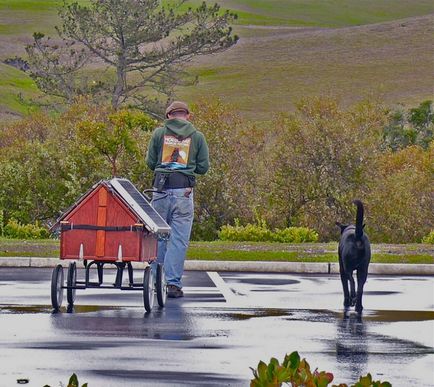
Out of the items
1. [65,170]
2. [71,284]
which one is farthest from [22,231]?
[71,284]

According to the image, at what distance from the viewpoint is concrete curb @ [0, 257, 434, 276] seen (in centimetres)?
1997

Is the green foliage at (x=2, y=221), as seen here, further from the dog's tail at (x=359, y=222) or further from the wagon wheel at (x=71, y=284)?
the dog's tail at (x=359, y=222)

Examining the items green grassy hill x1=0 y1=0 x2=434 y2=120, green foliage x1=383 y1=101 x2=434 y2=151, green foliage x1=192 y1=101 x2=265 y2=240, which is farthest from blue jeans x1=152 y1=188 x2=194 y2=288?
green grassy hill x1=0 y1=0 x2=434 y2=120

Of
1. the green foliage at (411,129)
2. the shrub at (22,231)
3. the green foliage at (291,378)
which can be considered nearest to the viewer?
the green foliage at (291,378)

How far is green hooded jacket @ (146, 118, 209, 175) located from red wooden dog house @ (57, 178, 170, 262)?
118cm

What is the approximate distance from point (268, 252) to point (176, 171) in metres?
6.51

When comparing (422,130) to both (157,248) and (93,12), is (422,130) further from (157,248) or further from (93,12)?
(157,248)

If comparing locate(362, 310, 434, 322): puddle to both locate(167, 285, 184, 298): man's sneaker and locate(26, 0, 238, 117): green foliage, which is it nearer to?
locate(167, 285, 184, 298): man's sneaker

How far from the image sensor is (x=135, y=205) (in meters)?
13.6

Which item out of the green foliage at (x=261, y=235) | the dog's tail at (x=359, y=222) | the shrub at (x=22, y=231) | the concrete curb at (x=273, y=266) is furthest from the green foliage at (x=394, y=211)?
the dog's tail at (x=359, y=222)

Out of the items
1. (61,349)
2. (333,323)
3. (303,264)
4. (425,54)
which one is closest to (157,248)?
(333,323)

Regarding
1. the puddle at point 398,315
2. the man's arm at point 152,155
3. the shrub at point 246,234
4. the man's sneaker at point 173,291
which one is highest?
the man's arm at point 152,155

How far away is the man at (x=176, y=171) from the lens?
14930 mm

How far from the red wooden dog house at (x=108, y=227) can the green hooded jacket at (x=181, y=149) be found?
3.87ft
